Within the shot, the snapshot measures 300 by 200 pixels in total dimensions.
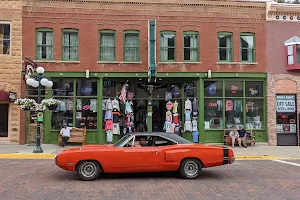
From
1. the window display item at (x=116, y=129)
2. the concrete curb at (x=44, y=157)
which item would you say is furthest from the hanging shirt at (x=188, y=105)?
the concrete curb at (x=44, y=157)

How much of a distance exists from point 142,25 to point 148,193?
41.2 feet

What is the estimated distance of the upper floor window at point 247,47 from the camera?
63.0ft

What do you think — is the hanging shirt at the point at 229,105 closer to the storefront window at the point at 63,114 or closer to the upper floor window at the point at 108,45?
the upper floor window at the point at 108,45

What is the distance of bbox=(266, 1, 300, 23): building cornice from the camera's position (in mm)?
18891

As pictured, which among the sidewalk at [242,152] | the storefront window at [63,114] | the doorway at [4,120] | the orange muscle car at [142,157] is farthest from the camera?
the storefront window at [63,114]

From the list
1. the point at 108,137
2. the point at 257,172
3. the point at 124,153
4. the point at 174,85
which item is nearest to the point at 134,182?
the point at 124,153

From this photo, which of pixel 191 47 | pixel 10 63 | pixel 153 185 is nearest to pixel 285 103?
pixel 191 47

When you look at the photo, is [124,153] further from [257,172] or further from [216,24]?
[216,24]

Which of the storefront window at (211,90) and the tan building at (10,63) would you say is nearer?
the tan building at (10,63)

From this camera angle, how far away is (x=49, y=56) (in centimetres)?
1830

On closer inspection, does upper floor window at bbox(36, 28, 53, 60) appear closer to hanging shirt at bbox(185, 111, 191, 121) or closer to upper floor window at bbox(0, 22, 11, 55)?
upper floor window at bbox(0, 22, 11, 55)

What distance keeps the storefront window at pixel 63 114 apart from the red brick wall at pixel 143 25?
1830mm

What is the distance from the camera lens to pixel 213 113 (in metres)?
18.8

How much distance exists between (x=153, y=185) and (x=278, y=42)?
1388cm
